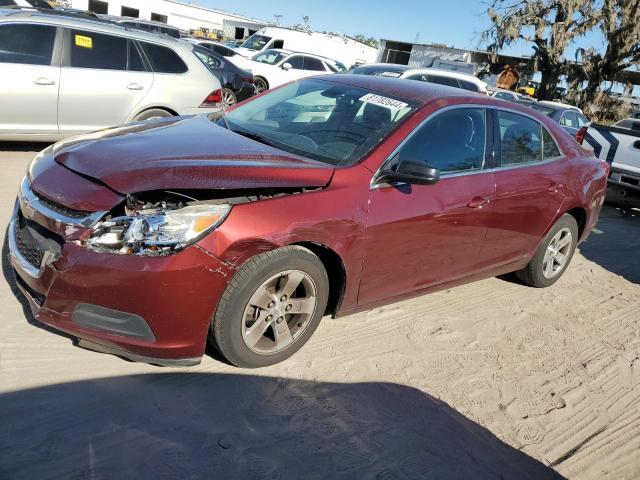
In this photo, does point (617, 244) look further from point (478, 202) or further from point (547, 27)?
point (547, 27)

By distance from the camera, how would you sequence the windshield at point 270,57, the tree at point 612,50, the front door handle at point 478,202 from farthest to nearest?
the tree at point 612,50, the windshield at point 270,57, the front door handle at point 478,202

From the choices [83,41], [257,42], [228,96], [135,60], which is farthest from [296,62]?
[83,41]

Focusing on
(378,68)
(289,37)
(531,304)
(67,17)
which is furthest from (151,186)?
(289,37)

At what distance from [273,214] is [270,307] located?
548mm

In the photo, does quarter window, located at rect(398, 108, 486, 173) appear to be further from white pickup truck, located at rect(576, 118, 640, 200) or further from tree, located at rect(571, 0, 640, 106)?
tree, located at rect(571, 0, 640, 106)

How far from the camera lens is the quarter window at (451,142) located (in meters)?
3.72

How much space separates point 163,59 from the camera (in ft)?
24.2

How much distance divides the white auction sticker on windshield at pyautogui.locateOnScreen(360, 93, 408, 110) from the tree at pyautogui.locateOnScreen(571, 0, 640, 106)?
2896 cm

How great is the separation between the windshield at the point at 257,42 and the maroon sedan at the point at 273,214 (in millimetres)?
18196

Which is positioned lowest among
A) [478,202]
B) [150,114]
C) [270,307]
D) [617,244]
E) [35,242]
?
[617,244]

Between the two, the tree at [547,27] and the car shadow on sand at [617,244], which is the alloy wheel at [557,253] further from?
the tree at [547,27]

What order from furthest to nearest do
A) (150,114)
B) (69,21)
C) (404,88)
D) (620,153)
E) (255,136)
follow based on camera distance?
(620,153), (150,114), (69,21), (404,88), (255,136)

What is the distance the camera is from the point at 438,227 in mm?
3805

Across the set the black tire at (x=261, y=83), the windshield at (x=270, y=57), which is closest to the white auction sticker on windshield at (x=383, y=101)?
the black tire at (x=261, y=83)
